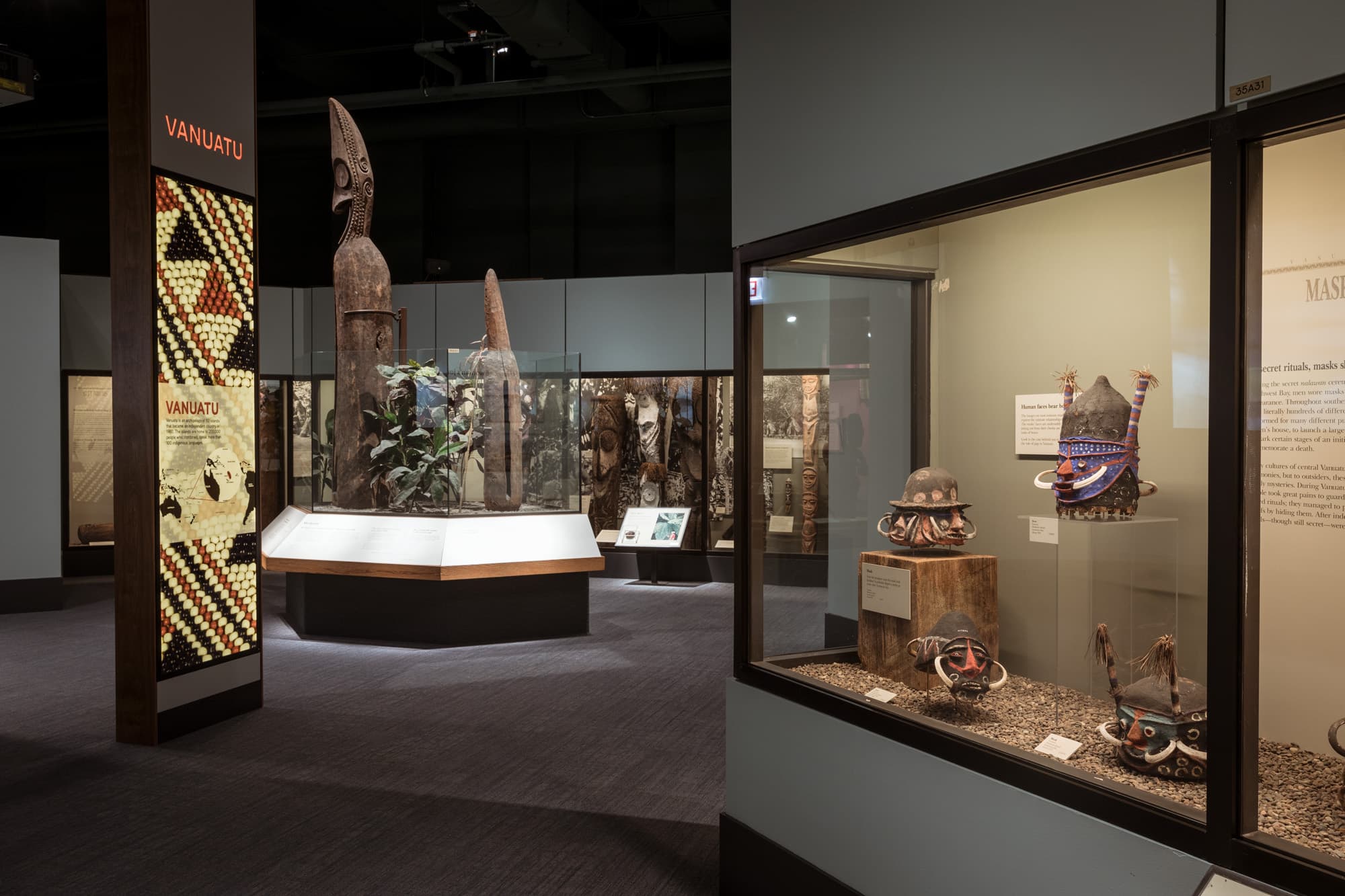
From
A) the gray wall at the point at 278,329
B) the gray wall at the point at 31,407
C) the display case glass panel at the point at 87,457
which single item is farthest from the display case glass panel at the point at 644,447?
the display case glass panel at the point at 87,457

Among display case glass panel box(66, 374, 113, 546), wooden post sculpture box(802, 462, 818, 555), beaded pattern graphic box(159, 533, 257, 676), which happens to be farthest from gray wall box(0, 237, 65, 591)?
wooden post sculpture box(802, 462, 818, 555)

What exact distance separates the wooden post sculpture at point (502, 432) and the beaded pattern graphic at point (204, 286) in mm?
1942

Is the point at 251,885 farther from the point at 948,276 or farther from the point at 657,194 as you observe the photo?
the point at 657,194

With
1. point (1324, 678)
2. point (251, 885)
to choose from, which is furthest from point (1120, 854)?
point (251, 885)

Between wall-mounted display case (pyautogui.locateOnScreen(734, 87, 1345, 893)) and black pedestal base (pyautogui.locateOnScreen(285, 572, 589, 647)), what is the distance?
3.74 meters

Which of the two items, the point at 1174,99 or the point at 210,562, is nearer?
the point at 1174,99

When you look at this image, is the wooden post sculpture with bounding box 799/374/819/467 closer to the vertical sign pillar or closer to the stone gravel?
the stone gravel

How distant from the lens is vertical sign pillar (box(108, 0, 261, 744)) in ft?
13.9

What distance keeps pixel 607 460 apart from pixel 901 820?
7.06 meters

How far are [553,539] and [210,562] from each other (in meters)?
2.39

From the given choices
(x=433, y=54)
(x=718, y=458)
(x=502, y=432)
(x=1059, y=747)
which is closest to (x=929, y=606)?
(x=1059, y=747)

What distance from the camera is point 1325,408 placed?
159 centimetres

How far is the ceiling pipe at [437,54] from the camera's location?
8609mm

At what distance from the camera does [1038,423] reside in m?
2.54
